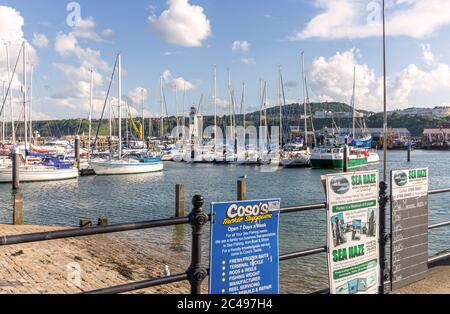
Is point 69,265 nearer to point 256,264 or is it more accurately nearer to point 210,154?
point 256,264

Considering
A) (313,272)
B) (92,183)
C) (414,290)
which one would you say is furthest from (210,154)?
(414,290)

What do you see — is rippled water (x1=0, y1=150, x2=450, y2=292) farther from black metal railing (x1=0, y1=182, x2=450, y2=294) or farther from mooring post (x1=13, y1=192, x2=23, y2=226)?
black metal railing (x1=0, y1=182, x2=450, y2=294)

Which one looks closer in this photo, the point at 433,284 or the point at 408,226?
the point at 408,226

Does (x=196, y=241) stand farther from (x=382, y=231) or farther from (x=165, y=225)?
(x=382, y=231)

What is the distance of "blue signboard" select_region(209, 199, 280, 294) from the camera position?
4125mm

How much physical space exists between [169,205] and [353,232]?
88.1ft

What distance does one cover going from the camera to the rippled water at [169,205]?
1582 cm

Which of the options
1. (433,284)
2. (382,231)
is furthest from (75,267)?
(433,284)

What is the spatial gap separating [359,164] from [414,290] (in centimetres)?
6479

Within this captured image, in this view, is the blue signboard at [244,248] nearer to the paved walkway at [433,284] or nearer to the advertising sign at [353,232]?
the advertising sign at [353,232]

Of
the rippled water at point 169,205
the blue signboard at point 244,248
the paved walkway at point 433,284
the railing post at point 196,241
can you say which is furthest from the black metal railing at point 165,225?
the rippled water at point 169,205

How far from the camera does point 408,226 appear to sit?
5836mm

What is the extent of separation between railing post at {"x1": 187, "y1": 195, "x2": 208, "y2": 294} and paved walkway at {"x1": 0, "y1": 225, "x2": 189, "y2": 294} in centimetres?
562

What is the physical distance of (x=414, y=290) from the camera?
5.75 meters
